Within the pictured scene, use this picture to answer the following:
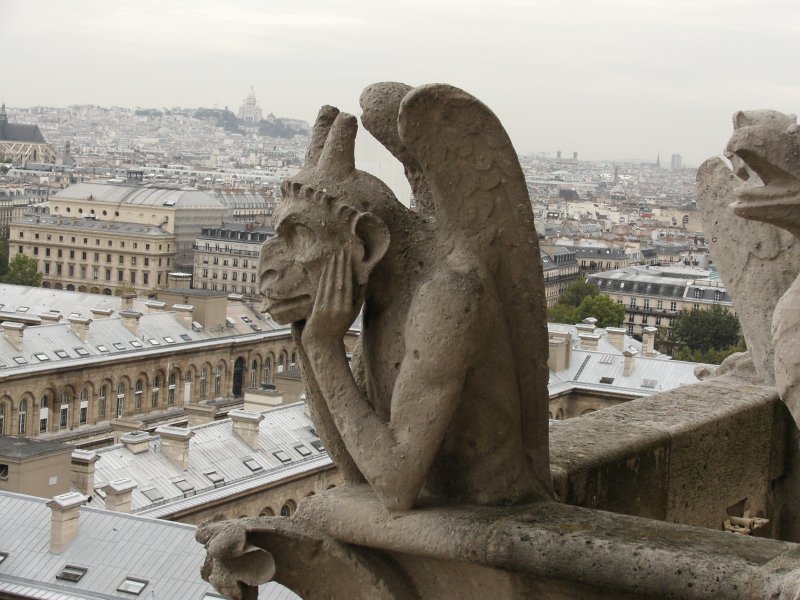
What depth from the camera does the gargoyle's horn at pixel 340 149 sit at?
369cm

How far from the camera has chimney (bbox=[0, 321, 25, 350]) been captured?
3791 centimetres

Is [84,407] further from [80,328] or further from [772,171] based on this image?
[772,171]

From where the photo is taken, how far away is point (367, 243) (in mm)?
3627

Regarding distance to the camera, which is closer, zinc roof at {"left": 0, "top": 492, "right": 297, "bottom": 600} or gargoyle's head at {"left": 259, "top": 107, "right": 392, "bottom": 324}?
gargoyle's head at {"left": 259, "top": 107, "right": 392, "bottom": 324}

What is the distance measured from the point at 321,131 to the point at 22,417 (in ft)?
118

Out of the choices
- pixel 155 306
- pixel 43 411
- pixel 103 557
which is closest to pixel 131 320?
pixel 155 306

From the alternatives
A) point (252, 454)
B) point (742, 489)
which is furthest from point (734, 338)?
point (742, 489)

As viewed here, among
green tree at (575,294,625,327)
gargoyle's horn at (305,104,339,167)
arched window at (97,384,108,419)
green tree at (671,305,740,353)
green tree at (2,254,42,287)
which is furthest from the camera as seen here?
green tree at (2,254,42,287)

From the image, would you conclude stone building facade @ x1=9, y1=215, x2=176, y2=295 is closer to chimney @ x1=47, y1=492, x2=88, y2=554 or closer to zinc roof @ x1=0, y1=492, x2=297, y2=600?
zinc roof @ x1=0, y1=492, x2=297, y2=600

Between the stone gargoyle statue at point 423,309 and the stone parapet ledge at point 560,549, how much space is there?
8cm

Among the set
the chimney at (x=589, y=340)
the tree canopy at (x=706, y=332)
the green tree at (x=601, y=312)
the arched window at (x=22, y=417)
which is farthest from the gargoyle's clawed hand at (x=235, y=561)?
the green tree at (x=601, y=312)

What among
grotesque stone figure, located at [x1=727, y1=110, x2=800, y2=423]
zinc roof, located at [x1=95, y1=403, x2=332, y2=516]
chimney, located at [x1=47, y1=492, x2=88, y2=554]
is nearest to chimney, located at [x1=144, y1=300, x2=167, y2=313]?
zinc roof, located at [x1=95, y1=403, x2=332, y2=516]

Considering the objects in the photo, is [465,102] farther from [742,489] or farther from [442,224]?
[742,489]

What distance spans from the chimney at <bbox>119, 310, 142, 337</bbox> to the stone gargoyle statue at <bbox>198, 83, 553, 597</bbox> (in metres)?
39.3
